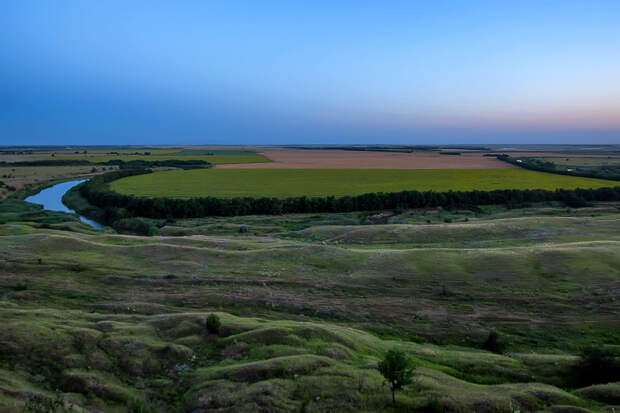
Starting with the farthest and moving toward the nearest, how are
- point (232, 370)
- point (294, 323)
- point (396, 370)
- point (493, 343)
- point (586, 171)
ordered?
1. point (586, 171)
2. point (493, 343)
3. point (294, 323)
4. point (232, 370)
5. point (396, 370)

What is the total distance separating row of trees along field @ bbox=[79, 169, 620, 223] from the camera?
8069 cm

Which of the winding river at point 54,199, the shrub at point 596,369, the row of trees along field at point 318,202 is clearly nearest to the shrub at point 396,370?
the shrub at point 596,369

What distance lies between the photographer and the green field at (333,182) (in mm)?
99113

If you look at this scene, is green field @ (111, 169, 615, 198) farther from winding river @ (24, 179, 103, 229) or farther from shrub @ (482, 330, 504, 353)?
shrub @ (482, 330, 504, 353)

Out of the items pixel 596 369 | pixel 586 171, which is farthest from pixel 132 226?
pixel 586 171

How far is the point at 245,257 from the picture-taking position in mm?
37750

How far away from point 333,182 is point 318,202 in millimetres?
32286

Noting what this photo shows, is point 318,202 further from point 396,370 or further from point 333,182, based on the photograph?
point 396,370

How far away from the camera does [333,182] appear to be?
118 m

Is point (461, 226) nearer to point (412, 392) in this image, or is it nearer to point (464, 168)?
point (412, 392)

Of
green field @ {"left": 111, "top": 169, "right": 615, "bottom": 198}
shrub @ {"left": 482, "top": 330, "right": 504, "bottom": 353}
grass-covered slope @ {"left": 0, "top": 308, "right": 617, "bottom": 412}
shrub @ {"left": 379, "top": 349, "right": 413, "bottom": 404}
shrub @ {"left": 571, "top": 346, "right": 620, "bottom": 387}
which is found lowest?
shrub @ {"left": 482, "top": 330, "right": 504, "bottom": 353}

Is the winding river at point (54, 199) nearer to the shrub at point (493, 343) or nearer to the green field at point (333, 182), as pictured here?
the green field at point (333, 182)

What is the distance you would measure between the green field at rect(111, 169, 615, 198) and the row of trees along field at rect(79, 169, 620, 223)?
22.7ft

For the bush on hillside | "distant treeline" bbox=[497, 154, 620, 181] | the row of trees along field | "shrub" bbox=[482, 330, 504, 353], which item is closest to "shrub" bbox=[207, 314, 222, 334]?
"shrub" bbox=[482, 330, 504, 353]
